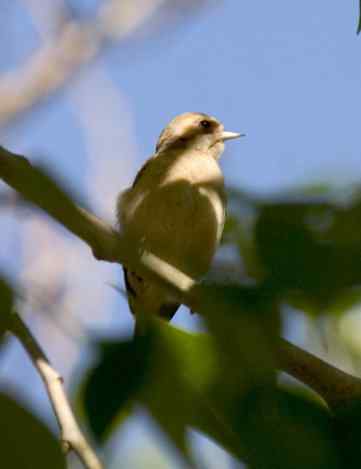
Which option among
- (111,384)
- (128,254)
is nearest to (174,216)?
(128,254)

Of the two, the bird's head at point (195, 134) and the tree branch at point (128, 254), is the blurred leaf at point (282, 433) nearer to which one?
the tree branch at point (128, 254)

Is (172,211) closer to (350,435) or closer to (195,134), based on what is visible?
(195,134)

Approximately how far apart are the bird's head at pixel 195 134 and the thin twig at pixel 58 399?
5122 millimetres

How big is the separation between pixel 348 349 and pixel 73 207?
44 centimetres

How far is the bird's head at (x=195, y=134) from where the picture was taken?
6.64m

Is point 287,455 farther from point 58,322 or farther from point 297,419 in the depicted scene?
point 58,322

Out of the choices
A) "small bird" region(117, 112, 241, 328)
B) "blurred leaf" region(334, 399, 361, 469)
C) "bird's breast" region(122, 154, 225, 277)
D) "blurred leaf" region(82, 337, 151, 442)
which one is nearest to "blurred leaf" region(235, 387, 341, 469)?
"blurred leaf" region(334, 399, 361, 469)

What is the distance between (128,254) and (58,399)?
44cm

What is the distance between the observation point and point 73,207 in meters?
1.05

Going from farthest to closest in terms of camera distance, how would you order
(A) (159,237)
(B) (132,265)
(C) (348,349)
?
(A) (159,237)
(C) (348,349)
(B) (132,265)

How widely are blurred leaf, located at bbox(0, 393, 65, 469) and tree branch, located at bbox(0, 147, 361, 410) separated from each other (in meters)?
0.22

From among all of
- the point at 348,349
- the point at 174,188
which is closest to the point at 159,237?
the point at 174,188

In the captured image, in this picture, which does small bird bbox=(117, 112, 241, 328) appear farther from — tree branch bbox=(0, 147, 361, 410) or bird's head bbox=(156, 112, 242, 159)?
tree branch bbox=(0, 147, 361, 410)

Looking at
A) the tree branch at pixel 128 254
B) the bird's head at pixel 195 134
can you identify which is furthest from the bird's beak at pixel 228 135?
the tree branch at pixel 128 254
